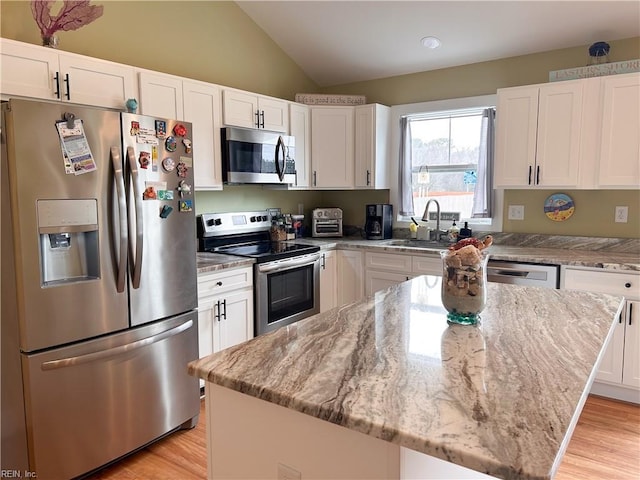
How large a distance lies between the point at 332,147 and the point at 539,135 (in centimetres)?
174

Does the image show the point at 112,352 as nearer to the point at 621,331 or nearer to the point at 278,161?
the point at 278,161

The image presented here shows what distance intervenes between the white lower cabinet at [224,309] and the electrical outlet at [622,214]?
2731 mm

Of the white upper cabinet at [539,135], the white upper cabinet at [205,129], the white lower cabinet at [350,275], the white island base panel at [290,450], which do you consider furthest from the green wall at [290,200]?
the white island base panel at [290,450]

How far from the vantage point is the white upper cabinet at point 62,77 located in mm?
2207

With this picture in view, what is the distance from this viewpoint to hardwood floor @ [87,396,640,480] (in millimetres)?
2246

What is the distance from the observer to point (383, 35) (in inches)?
147

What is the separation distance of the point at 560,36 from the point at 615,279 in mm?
1829

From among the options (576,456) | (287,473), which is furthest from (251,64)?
(576,456)

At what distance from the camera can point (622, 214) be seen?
3348 mm

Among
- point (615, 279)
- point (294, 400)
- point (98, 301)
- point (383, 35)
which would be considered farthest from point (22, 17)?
point (615, 279)

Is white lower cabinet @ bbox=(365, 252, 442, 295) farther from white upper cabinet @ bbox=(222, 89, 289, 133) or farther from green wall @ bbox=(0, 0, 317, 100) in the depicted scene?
green wall @ bbox=(0, 0, 317, 100)

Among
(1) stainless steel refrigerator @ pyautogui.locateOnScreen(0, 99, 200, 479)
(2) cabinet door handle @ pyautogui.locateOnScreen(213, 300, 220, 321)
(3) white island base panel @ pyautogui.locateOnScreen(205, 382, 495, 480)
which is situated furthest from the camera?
(2) cabinet door handle @ pyautogui.locateOnScreen(213, 300, 220, 321)

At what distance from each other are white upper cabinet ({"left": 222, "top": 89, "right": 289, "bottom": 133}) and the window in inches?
47.3

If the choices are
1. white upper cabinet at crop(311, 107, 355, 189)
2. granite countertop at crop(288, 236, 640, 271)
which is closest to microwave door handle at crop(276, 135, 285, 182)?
white upper cabinet at crop(311, 107, 355, 189)
